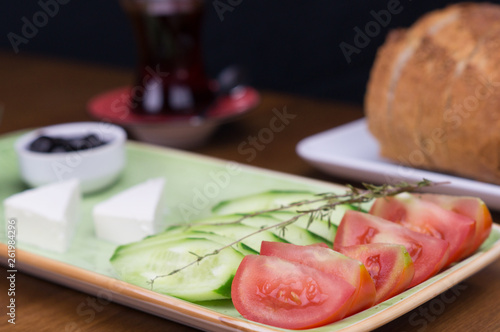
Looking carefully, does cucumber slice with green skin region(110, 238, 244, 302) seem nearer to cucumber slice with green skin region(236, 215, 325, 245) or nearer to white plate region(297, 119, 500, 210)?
cucumber slice with green skin region(236, 215, 325, 245)

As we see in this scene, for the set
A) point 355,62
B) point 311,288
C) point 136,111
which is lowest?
point 355,62

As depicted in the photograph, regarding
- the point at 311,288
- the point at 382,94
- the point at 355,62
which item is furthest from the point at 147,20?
the point at 355,62

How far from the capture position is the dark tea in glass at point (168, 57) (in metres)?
1.58

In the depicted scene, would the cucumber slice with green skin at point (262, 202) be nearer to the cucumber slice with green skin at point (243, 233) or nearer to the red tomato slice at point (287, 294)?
the cucumber slice with green skin at point (243, 233)

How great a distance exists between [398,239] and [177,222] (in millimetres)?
439

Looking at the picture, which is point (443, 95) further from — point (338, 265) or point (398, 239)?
point (338, 265)

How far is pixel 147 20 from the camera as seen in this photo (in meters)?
1.59

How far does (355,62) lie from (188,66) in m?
1.10

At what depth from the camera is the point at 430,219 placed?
35.7 inches

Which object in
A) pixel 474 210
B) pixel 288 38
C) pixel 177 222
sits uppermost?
pixel 474 210

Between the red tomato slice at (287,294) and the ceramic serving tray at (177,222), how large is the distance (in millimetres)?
21

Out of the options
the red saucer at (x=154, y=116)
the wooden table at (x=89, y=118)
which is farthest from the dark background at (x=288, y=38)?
the red saucer at (x=154, y=116)

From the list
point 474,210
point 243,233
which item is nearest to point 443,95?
point 474,210

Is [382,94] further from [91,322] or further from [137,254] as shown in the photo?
[91,322]
